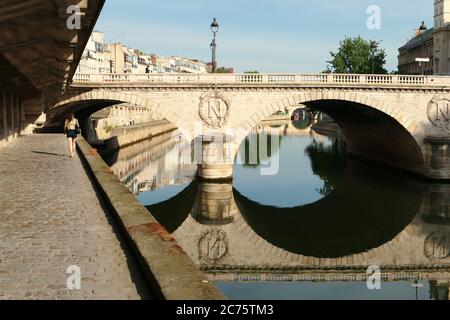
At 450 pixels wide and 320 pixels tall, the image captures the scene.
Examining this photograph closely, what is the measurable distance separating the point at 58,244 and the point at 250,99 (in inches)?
1069

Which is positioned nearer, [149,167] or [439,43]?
[149,167]

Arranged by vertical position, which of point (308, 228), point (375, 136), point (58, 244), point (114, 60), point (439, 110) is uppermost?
point (114, 60)

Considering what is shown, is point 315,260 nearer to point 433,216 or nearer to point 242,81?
point 433,216

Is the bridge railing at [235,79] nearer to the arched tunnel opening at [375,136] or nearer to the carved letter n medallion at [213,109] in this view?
the carved letter n medallion at [213,109]

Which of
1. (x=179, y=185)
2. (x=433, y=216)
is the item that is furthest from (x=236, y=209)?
(x=433, y=216)

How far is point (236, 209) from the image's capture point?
26.8 m

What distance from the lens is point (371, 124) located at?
41531 mm

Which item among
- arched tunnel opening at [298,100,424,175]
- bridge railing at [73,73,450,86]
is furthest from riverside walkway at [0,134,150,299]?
arched tunnel opening at [298,100,424,175]

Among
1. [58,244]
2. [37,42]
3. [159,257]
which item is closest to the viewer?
[159,257]

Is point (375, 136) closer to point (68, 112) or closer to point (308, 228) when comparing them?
point (308, 228)

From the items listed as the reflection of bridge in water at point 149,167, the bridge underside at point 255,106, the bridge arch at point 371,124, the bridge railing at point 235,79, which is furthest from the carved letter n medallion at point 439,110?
the reflection of bridge in water at point 149,167

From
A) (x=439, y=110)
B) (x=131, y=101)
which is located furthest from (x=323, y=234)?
(x=439, y=110)

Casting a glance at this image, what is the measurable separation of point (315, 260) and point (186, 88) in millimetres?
17707

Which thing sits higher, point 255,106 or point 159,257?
point 255,106
